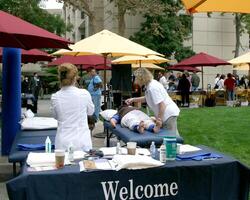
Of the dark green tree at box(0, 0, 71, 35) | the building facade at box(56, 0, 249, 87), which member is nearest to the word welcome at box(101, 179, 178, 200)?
the dark green tree at box(0, 0, 71, 35)

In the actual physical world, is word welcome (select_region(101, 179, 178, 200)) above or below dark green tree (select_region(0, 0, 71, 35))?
below

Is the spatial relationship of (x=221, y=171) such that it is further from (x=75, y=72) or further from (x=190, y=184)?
(x=75, y=72)

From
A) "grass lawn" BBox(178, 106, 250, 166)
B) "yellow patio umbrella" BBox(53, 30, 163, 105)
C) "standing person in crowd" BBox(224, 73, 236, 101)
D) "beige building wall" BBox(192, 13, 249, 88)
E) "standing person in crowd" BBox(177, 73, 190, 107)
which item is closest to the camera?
"grass lawn" BBox(178, 106, 250, 166)

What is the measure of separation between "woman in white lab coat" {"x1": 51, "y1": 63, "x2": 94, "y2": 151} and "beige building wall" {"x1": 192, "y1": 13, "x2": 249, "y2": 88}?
40801 millimetres

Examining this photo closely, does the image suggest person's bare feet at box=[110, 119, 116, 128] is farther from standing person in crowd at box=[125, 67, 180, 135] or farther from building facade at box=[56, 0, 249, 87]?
building facade at box=[56, 0, 249, 87]

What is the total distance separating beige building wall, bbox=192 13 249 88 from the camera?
46156mm

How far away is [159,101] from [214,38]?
41358 mm

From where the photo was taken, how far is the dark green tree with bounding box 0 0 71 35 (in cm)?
3688

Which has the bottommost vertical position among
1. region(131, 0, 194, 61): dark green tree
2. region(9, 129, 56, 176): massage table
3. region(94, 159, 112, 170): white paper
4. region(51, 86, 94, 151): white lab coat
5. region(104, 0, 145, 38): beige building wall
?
region(9, 129, 56, 176): massage table

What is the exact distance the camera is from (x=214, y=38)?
47.6 meters

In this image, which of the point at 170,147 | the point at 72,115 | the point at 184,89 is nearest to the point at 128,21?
the point at 184,89

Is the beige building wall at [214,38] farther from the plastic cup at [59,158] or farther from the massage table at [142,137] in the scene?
the plastic cup at [59,158]

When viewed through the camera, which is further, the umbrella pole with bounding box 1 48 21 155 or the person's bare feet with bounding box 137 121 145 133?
the umbrella pole with bounding box 1 48 21 155

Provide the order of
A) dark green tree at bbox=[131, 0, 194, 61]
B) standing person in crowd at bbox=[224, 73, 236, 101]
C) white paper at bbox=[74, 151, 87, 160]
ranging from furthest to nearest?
dark green tree at bbox=[131, 0, 194, 61] < standing person in crowd at bbox=[224, 73, 236, 101] < white paper at bbox=[74, 151, 87, 160]
